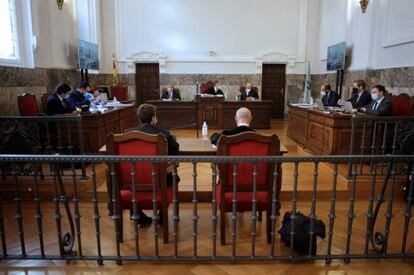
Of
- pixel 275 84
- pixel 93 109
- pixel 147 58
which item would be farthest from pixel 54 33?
pixel 275 84

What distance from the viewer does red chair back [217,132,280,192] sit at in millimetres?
2756

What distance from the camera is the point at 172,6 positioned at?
12016mm

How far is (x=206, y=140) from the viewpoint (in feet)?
13.2

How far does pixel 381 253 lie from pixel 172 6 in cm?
1144

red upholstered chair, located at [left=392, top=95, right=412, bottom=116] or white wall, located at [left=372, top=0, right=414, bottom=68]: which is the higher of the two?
white wall, located at [left=372, top=0, right=414, bottom=68]

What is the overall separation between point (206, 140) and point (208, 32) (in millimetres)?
9151

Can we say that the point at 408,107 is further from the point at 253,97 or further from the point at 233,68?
the point at 233,68

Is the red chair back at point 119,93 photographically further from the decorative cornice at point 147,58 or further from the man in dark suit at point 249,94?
the man in dark suit at point 249,94

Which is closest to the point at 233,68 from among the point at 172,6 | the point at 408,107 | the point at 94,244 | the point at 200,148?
the point at 172,6

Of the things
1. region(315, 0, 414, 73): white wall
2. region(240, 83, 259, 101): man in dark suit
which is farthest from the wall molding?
region(240, 83, 259, 101): man in dark suit

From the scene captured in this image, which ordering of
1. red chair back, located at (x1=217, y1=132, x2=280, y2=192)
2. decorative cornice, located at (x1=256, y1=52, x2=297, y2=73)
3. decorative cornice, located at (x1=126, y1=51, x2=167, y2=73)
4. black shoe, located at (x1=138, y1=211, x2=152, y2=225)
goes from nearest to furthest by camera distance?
red chair back, located at (x1=217, y1=132, x2=280, y2=192) → black shoe, located at (x1=138, y1=211, x2=152, y2=225) → decorative cornice, located at (x1=126, y1=51, x2=167, y2=73) → decorative cornice, located at (x1=256, y1=52, x2=297, y2=73)

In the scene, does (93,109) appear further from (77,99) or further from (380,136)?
(380,136)

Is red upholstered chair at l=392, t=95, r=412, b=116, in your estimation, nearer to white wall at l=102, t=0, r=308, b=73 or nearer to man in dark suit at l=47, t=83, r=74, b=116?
man in dark suit at l=47, t=83, r=74, b=116

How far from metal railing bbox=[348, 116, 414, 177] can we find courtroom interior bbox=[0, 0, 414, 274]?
3 centimetres
